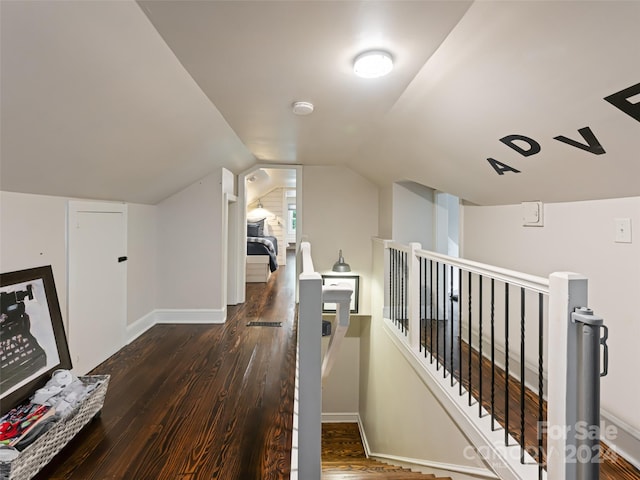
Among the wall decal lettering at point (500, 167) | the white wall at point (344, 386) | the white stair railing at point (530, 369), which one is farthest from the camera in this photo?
the white wall at point (344, 386)

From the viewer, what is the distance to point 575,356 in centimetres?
132

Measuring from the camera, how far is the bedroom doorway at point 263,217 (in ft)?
15.5

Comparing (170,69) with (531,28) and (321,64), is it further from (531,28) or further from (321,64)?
(531,28)

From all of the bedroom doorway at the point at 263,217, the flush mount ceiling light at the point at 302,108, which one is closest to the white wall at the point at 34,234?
the flush mount ceiling light at the point at 302,108

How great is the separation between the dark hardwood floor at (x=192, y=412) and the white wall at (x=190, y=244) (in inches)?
20.2

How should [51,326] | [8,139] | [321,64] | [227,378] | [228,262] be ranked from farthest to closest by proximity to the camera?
[228,262]
[227,378]
[51,326]
[321,64]
[8,139]

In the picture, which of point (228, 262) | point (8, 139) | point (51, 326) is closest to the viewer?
point (8, 139)

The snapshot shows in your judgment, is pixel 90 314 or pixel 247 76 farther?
pixel 90 314

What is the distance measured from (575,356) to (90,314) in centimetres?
316

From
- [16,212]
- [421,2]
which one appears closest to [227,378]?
[16,212]

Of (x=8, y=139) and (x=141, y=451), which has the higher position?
(x=8, y=139)

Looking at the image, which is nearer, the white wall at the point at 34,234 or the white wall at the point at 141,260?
the white wall at the point at 34,234

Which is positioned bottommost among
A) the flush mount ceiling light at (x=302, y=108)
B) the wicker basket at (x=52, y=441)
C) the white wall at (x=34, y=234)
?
the wicker basket at (x=52, y=441)

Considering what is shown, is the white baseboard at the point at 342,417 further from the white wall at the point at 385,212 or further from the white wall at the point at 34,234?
the white wall at the point at 34,234
